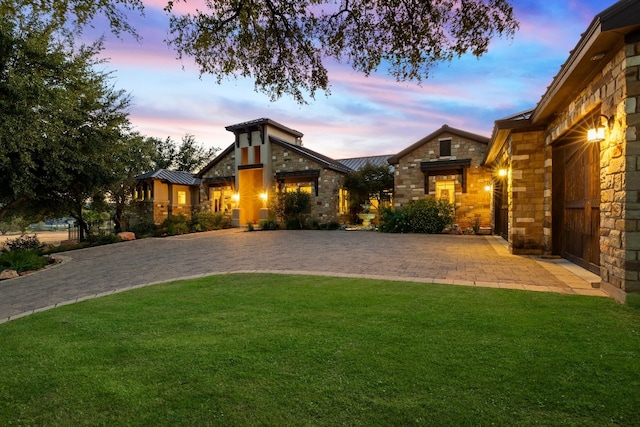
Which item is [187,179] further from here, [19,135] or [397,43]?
[397,43]

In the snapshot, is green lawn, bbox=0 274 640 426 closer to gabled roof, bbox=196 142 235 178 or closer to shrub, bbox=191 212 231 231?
shrub, bbox=191 212 231 231

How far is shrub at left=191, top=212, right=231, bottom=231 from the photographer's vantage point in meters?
19.3

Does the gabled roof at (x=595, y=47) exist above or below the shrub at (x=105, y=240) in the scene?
above

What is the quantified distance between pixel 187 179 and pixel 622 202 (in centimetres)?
2350

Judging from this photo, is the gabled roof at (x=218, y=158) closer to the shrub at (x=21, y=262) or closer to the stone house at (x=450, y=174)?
the stone house at (x=450, y=174)

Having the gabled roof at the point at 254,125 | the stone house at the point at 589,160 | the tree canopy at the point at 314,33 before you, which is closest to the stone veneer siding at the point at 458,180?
the stone house at the point at 589,160

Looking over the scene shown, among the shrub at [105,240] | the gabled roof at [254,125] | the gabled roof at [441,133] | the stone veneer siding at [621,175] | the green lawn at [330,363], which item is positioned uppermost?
the gabled roof at [254,125]

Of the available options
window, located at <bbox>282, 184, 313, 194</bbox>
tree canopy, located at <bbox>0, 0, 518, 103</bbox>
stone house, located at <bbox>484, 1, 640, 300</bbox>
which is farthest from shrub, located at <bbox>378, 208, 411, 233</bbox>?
tree canopy, located at <bbox>0, 0, 518, 103</bbox>

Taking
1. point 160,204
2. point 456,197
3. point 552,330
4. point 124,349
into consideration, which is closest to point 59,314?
point 124,349

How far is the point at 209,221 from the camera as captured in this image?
20.0 meters

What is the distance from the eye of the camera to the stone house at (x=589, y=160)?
3.86m

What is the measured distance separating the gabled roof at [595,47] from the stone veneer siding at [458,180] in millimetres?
Result: 10044

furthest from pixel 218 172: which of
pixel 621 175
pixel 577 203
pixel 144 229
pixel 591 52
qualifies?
pixel 621 175

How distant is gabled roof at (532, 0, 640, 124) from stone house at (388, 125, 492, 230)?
32.5 ft
